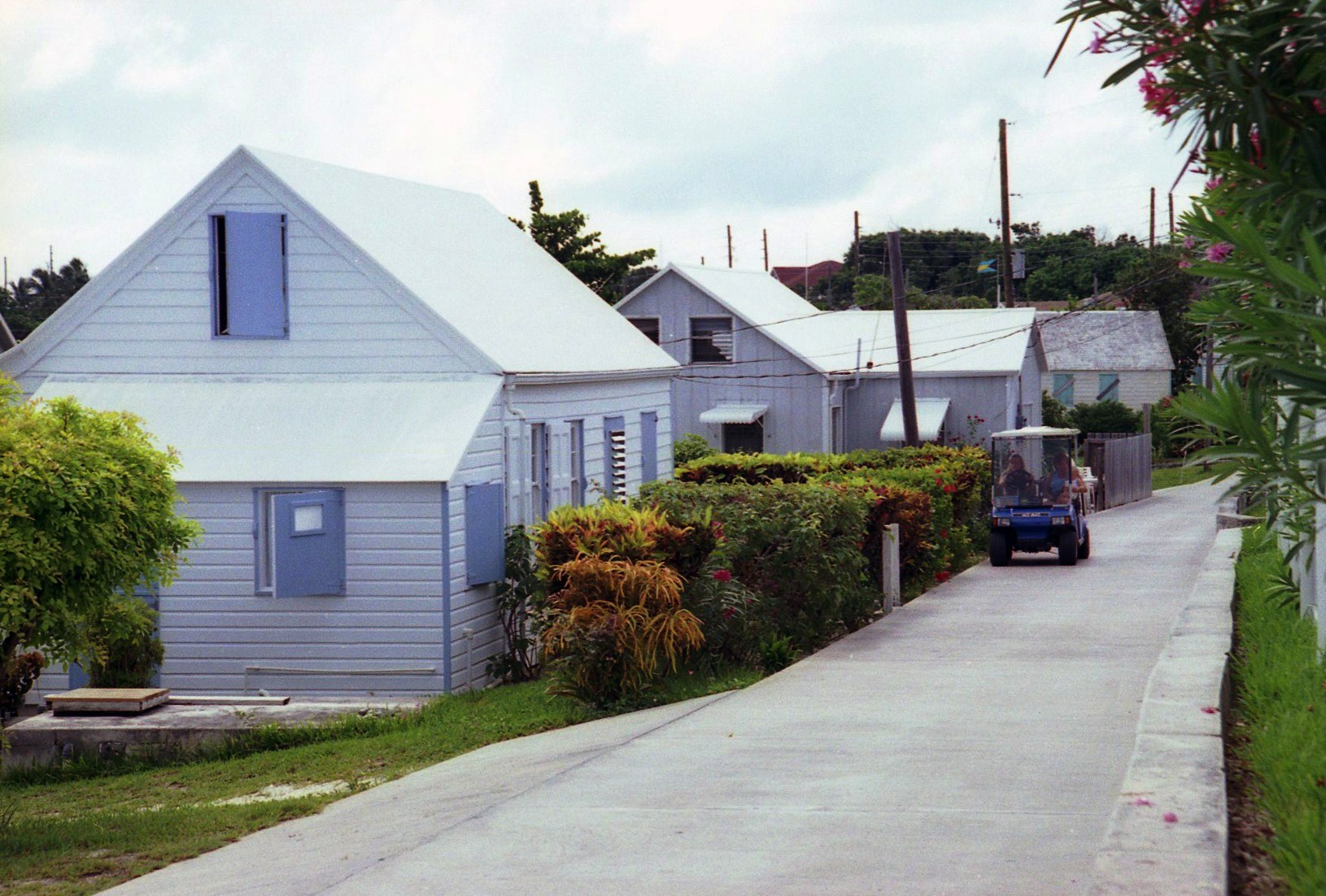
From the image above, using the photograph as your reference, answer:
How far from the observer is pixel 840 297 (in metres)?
90.1

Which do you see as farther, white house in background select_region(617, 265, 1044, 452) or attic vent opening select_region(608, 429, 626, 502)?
white house in background select_region(617, 265, 1044, 452)

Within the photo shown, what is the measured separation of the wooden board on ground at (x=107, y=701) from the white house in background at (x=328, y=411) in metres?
1.43

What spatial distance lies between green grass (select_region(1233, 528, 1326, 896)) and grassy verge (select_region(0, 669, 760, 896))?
4114 mm

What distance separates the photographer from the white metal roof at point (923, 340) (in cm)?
3812

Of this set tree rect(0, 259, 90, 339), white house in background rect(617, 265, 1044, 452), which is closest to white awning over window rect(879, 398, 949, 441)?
white house in background rect(617, 265, 1044, 452)

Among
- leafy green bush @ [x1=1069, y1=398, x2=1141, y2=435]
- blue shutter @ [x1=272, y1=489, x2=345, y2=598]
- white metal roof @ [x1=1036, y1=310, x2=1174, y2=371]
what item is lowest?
blue shutter @ [x1=272, y1=489, x2=345, y2=598]

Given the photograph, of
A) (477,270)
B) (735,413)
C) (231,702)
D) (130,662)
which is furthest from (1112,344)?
(231,702)

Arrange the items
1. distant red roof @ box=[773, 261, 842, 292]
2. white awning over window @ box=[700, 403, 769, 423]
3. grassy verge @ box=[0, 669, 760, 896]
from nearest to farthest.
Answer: grassy verge @ box=[0, 669, 760, 896] → white awning over window @ box=[700, 403, 769, 423] → distant red roof @ box=[773, 261, 842, 292]

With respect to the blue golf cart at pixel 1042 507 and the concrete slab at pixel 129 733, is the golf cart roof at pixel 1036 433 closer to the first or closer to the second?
the blue golf cart at pixel 1042 507

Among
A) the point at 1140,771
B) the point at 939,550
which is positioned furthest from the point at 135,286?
the point at 1140,771

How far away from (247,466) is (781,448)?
22.3 m

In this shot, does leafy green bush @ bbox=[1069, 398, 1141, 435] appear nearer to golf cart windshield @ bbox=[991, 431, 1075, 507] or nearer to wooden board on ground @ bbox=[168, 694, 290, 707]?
golf cart windshield @ bbox=[991, 431, 1075, 507]

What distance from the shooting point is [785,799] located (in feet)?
25.7

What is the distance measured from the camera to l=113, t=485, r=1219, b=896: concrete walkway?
6570mm
